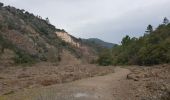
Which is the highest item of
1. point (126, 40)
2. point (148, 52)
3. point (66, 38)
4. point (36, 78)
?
point (66, 38)

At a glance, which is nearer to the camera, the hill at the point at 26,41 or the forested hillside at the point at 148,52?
the forested hillside at the point at 148,52

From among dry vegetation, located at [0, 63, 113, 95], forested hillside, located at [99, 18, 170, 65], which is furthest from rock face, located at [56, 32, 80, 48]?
dry vegetation, located at [0, 63, 113, 95]

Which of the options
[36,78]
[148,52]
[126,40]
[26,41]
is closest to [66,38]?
[26,41]

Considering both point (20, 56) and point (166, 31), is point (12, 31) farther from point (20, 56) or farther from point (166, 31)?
point (166, 31)

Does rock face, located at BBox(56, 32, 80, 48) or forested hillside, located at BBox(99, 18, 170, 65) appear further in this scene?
rock face, located at BBox(56, 32, 80, 48)

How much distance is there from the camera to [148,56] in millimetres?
85312

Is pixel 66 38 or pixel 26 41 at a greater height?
pixel 66 38

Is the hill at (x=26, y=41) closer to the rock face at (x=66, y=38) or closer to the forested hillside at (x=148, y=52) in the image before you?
the rock face at (x=66, y=38)

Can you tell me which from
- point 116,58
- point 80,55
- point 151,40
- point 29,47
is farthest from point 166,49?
point 80,55

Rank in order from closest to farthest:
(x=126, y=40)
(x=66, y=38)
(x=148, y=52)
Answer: (x=148, y=52) < (x=126, y=40) < (x=66, y=38)

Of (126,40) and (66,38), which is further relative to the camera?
(66,38)

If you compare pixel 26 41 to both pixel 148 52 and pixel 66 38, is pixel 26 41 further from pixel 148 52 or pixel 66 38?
pixel 148 52

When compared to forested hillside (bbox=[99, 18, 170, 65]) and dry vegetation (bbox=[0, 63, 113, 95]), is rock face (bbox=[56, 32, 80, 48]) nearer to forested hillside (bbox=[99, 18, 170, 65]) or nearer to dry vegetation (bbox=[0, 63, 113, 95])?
forested hillside (bbox=[99, 18, 170, 65])

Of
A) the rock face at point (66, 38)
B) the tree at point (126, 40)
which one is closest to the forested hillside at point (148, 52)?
the tree at point (126, 40)
